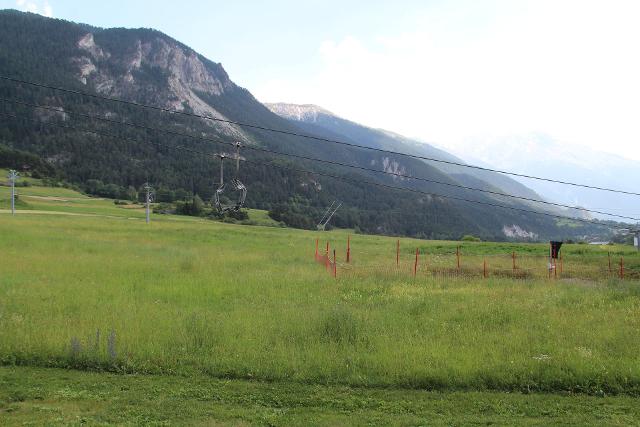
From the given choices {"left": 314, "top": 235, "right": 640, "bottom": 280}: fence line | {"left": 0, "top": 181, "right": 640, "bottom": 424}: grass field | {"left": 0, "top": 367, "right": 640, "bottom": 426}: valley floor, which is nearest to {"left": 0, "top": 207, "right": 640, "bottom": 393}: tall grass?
{"left": 0, "top": 181, "right": 640, "bottom": 424}: grass field

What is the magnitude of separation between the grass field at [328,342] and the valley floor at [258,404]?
49 mm

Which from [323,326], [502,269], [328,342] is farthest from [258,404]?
[502,269]

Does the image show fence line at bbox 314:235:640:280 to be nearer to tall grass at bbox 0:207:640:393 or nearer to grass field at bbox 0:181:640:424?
tall grass at bbox 0:207:640:393

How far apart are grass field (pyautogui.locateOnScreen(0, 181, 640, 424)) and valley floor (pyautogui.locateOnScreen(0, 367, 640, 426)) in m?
0.05

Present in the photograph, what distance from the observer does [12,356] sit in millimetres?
11102

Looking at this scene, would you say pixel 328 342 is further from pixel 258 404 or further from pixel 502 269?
pixel 502 269

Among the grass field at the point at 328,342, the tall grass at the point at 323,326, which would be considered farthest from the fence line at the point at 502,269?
the grass field at the point at 328,342

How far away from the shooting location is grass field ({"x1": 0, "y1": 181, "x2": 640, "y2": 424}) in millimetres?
9258

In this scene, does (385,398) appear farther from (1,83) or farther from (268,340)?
(1,83)

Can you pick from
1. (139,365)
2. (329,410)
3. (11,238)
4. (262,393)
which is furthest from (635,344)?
(11,238)

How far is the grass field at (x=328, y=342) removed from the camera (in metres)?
9.26

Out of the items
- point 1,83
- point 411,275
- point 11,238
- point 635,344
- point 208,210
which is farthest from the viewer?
point 1,83

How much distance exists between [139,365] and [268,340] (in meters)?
3.05

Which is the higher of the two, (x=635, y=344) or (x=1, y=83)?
(x=1, y=83)
